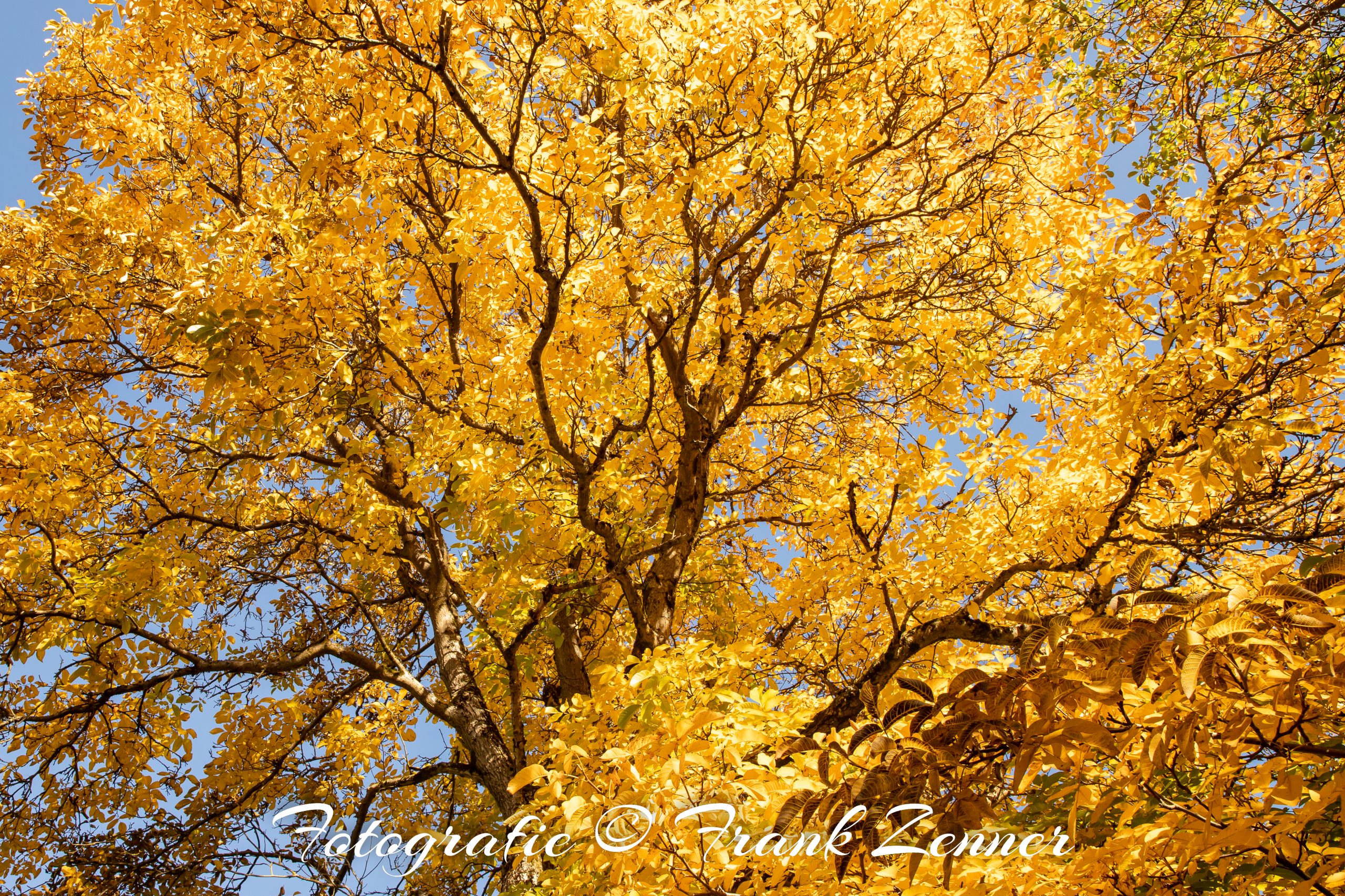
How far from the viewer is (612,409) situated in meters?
5.32

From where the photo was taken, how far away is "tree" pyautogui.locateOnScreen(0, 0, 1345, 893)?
3.55m

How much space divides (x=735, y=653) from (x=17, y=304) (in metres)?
6.62

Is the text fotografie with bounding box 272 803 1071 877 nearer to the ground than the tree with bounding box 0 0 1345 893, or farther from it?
nearer to the ground

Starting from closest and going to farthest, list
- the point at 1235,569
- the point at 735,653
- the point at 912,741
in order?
the point at 912,741 → the point at 735,653 → the point at 1235,569

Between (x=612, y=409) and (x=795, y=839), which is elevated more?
(x=612, y=409)

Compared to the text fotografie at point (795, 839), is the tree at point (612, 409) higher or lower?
higher

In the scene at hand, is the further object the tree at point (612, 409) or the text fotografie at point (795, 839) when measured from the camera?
the tree at point (612, 409)

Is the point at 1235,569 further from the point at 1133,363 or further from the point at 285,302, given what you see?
the point at 285,302

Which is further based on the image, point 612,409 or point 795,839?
point 612,409

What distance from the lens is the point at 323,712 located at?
7133mm

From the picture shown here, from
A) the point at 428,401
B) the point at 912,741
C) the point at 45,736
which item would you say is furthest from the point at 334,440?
the point at 912,741

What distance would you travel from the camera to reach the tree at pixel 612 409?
355 centimetres

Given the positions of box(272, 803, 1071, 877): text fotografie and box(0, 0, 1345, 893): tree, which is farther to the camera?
box(0, 0, 1345, 893): tree

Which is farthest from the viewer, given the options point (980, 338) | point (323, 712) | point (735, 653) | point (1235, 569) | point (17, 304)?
point (323, 712)
